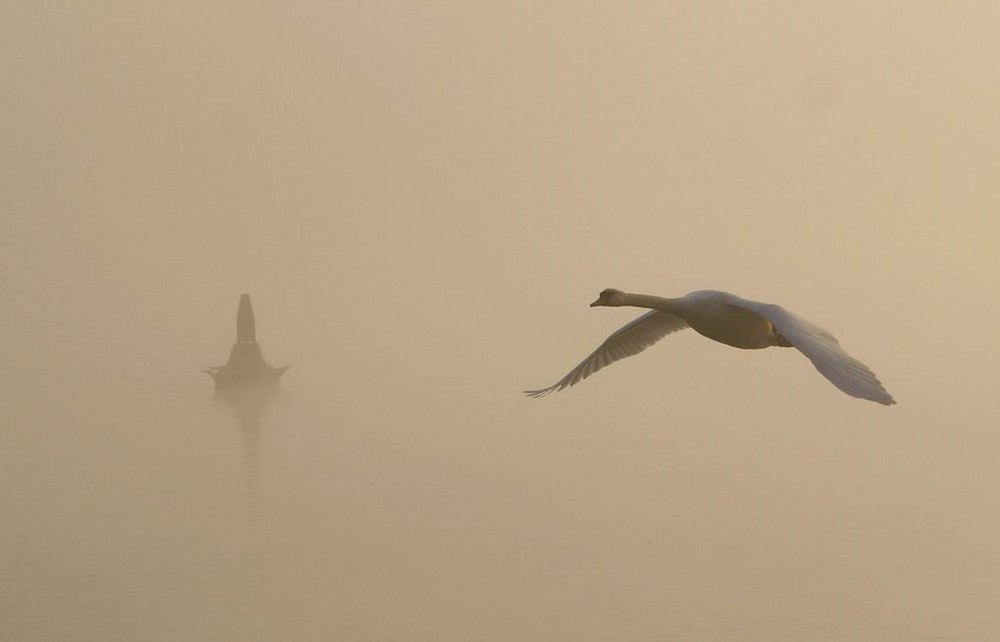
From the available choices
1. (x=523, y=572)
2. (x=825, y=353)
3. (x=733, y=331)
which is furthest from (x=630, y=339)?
(x=523, y=572)

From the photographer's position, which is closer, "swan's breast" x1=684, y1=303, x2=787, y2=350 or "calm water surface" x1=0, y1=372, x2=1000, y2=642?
"swan's breast" x1=684, y1=303, x2=787, y2=350

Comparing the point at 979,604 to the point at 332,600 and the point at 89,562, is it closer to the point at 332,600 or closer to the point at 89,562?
the point at 332,600

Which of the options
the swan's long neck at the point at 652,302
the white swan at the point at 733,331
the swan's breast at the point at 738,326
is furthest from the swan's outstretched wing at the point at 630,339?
the swan's breast at the point at 738,326

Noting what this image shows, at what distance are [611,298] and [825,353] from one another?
266 inches

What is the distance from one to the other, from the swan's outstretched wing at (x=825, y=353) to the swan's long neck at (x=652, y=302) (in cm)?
119

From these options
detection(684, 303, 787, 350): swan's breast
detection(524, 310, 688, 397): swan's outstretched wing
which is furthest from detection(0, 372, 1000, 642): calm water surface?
detection(684, 303, 787, 350): swan's breast

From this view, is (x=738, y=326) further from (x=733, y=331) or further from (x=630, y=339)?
(x=630, y=339)

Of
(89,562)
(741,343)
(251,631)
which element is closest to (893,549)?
(251,631)

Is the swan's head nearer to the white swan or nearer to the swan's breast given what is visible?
the white swan

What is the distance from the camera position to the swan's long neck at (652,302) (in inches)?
1019

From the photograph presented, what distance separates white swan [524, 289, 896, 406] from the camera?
19.6 m

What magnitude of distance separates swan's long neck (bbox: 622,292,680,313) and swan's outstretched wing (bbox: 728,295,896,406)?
1.19 meters

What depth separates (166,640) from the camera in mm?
139750

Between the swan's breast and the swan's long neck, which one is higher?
the swan's long neck
